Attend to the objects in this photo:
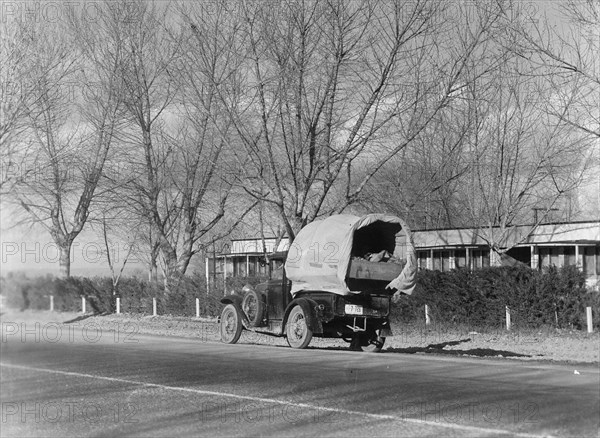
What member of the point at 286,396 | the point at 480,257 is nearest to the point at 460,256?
the point at 480,257

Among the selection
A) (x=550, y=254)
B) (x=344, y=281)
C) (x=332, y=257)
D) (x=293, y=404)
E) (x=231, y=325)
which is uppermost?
(x=550, y=254)

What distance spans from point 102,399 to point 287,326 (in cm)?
859

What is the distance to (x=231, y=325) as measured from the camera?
818 inches

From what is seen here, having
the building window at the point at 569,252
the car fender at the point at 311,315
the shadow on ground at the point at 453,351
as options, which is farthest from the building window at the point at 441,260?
the car fender at the point at 311,315

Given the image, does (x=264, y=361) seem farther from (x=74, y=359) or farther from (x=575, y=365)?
(x=575, y=365)

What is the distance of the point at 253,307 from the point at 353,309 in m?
3.29

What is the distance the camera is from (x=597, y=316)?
23.2m

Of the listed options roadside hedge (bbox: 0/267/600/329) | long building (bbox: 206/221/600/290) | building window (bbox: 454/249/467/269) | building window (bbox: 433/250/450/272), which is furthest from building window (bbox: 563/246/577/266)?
roadside hedge (bbox: 0/267/600/329)

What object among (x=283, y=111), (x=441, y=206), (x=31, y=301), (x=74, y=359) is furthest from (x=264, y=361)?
(x=441, y=206)

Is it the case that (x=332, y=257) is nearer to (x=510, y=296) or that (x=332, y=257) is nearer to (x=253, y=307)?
(x=253, y=307)

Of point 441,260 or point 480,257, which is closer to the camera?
point 480,257

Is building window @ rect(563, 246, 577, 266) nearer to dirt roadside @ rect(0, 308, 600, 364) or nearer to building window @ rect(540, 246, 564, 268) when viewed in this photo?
building window @ rect(540, 246, 564, 268)

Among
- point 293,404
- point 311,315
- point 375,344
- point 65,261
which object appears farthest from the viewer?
point 375,344

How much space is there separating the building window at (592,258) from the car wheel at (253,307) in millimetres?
19565
